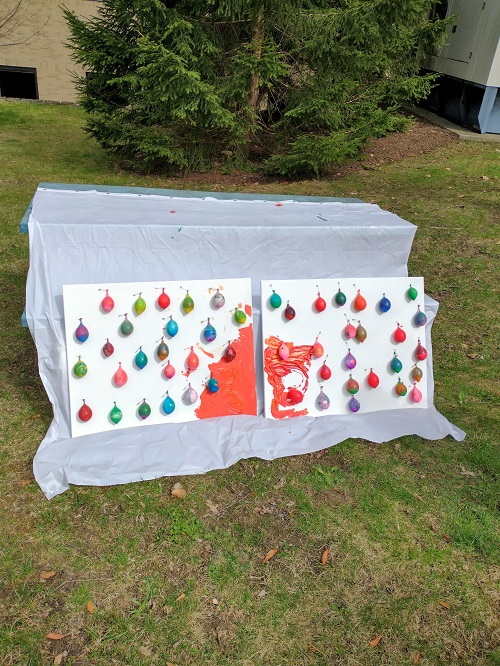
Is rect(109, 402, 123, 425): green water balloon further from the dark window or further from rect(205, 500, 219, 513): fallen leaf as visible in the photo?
the dark window

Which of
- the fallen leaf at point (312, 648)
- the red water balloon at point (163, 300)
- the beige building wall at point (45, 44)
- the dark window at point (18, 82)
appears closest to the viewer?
the fallen leaf at point (312, 648)

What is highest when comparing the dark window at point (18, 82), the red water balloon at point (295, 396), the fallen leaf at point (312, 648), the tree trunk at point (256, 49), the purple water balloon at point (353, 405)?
the tree trunk at point (256, 49)

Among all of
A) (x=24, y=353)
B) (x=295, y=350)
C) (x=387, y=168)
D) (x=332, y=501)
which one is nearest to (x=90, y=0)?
(x=387, y=168)

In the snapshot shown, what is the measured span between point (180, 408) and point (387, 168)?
250 inches

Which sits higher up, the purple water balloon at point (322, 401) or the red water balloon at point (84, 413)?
the red water balloon at point (84, 413)

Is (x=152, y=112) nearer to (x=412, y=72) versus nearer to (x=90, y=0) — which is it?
(x=412, y=72)

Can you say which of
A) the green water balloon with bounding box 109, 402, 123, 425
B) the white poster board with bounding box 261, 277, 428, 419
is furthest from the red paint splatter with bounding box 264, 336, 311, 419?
the green water balloon with bounding box 109, 402, 123, 425

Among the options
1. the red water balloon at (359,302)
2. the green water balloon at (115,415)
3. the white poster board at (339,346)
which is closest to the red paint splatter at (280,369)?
the white poster board at (339,346)

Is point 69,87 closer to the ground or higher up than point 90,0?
closer to the ground

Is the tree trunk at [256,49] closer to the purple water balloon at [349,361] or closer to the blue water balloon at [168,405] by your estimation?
the purple water balloon at [349,361]

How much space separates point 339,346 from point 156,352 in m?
1.04

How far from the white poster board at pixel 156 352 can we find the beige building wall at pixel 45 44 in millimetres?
11545

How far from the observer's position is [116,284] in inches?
109

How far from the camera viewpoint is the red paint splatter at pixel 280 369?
Result: 3053 millimetres
